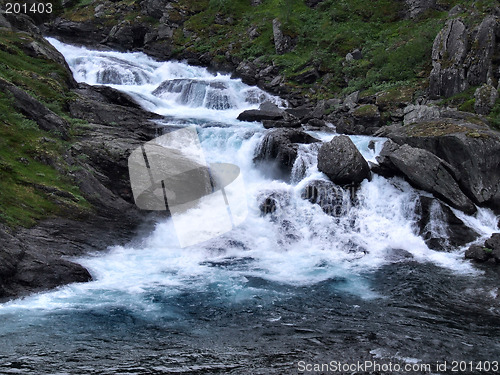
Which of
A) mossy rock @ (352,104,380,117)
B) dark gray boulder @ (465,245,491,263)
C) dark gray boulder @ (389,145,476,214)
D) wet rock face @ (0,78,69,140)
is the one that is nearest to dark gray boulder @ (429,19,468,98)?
mossy rock @ (352,104,380,117)

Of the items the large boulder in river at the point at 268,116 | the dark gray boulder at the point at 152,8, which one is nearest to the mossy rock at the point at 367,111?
the large boulder in river at the point at 268,116

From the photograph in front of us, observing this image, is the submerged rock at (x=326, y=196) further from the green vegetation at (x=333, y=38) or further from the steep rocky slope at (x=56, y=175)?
the green vegetation at (x=333, y=38)

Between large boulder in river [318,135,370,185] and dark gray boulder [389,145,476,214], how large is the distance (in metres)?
2.03

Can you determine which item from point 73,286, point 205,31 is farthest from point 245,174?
point 205,31

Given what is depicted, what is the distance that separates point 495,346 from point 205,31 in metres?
50.1

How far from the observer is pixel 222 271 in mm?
18516

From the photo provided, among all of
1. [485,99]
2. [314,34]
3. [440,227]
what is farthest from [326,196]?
[314,34]

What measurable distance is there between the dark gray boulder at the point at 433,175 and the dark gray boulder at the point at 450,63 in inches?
452

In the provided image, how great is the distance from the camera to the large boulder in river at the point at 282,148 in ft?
89.2

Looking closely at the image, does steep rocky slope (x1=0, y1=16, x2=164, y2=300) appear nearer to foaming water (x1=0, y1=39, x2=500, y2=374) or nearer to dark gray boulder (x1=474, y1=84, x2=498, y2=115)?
foaming water (x1=0, y1=39, x2=500, y2=374)

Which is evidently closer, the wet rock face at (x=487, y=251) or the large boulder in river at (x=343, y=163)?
the wet rock face at (x=487, y=251)

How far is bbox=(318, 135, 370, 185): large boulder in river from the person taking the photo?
2472 centimetres

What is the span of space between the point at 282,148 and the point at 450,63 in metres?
15.8

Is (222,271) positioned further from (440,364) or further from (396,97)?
(396,97)
